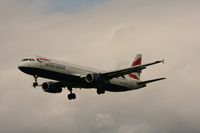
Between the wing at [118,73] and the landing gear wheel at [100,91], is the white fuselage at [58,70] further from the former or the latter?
the wing at [118,73]

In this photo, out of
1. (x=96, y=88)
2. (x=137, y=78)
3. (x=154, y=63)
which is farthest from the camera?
(x=137, y=78)

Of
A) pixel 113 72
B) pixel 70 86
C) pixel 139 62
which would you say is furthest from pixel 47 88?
pixel 139 62

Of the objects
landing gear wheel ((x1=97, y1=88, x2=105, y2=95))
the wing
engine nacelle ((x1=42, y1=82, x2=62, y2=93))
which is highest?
engine nacelle ((x1=42, y1=82, x2=62, y2=93))

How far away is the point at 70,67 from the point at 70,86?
5877 millimetres

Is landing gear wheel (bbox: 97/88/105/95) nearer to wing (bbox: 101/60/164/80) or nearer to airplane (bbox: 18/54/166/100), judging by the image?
airplane (bbox: 18/54/166/100)

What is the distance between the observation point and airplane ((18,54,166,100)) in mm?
121812

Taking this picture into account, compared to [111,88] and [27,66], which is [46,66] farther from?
[111,88]

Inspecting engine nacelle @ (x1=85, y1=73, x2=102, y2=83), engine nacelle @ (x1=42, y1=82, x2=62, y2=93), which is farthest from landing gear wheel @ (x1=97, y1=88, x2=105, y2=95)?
engine nacelle @ (x1=42, y1=82, x2=62, y2=93)

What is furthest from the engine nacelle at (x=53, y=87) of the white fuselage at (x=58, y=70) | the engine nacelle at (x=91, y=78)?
the engine nacelle at (x=91, y=78)

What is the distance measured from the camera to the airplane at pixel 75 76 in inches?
4796

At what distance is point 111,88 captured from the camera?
132 m

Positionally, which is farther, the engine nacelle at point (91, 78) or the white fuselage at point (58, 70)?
the engine nacelle at point (91, 78)

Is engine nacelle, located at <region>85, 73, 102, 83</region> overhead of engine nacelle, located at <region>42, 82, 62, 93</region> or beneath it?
beneath

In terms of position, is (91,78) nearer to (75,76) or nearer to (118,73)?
(75,76)
